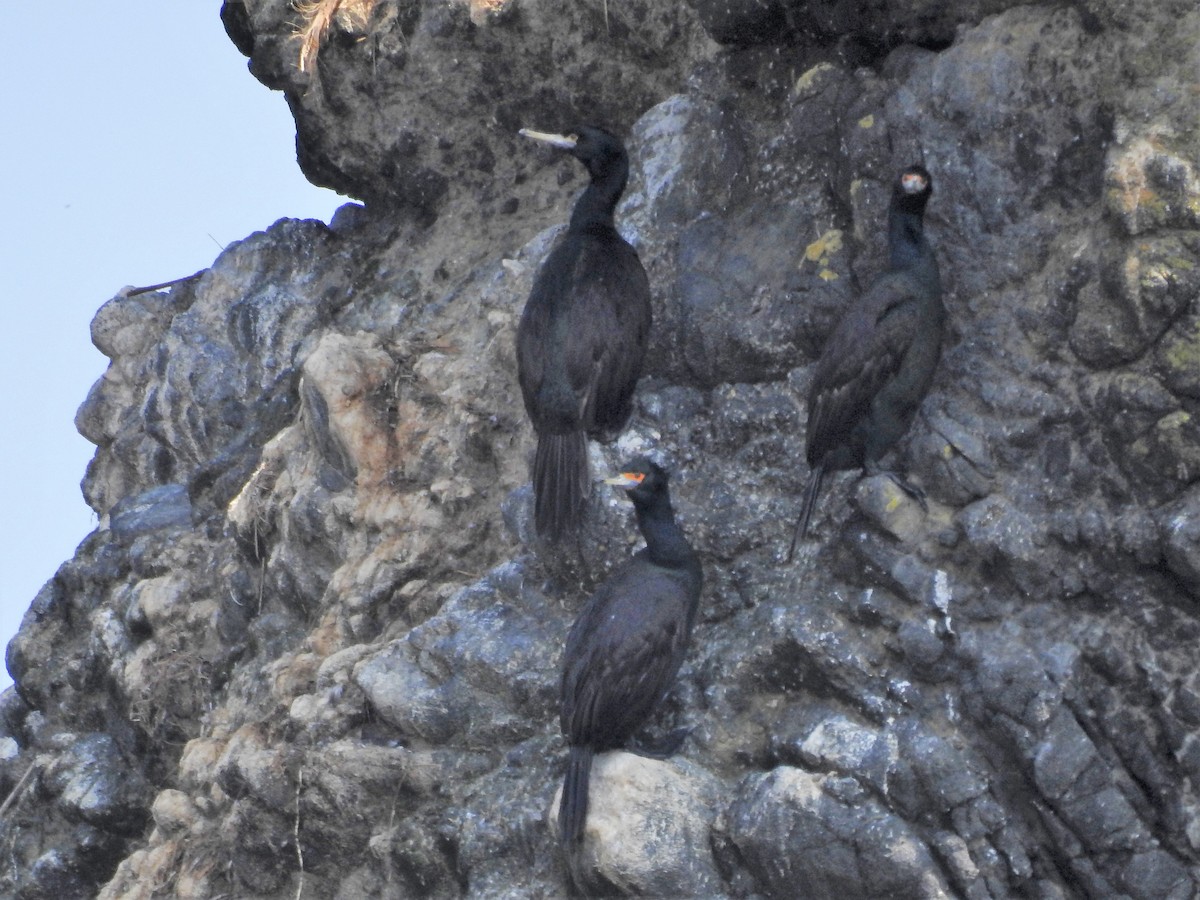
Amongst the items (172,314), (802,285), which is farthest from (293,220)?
(802,285)

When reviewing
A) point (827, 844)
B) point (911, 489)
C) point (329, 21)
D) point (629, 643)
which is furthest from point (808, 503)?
point (329, 21)

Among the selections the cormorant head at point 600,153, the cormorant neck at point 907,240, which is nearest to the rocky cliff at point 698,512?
the cormorant neck at point 907,240

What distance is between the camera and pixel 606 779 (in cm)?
667

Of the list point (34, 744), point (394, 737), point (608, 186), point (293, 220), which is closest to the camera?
point (394, 737)

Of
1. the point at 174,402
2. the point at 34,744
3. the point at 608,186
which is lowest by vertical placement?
the point at 34,744

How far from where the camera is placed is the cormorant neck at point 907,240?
23.9 feet

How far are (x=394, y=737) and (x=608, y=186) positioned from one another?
2903 mm

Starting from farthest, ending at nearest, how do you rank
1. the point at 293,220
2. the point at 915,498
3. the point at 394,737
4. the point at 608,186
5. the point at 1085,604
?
1. the point at 293,220
2. the point at 608,186
3. the point at 394,737
4. the point at 915,498
5. the point at 1085,604

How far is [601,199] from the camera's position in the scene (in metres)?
8.43

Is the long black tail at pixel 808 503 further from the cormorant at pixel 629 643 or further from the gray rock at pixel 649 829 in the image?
the gray rock at pixel 649 829

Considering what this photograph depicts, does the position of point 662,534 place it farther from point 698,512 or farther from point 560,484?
point 560,484

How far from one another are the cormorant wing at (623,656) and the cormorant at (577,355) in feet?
2.35

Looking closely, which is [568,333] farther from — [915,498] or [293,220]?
[293,220]

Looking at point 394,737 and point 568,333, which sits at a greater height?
point 568,333
